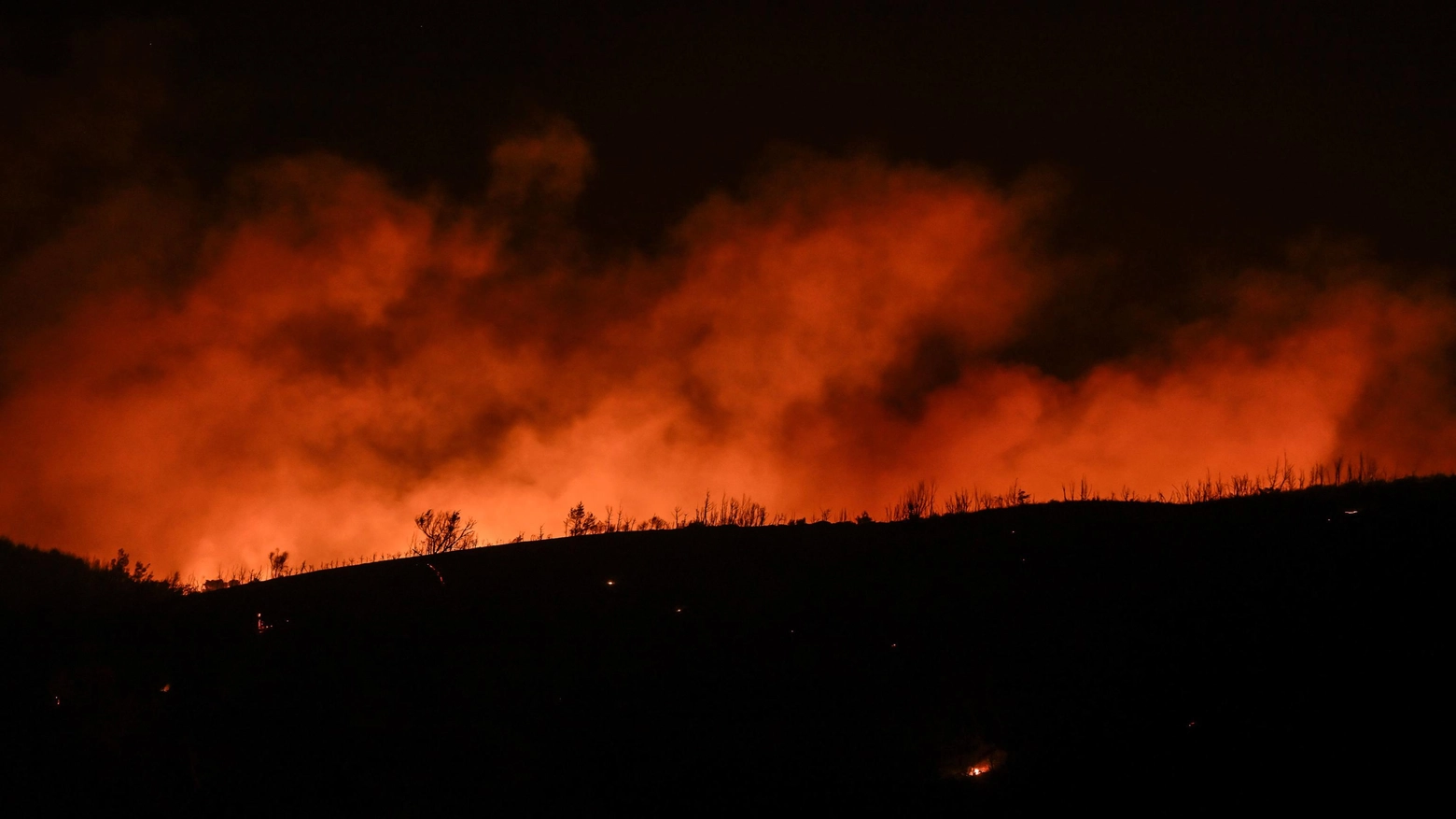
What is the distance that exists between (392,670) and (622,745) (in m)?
2.30

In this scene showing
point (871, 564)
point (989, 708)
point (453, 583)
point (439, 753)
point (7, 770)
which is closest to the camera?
point (989, 708)

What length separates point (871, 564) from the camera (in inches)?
286

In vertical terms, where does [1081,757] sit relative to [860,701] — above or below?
below

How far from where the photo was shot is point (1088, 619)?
5.86 m

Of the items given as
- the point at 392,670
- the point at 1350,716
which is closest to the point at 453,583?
the point at 392,670

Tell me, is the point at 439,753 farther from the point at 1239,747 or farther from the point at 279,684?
the point at 1239,747

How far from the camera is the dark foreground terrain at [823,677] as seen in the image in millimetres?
4660

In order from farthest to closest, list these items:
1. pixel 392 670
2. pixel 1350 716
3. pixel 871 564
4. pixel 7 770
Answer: pixel 871 564 → pixel 392 670 → pixel 7 770 → pixel 1350 716

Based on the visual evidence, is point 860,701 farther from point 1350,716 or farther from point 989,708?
point 1350,716

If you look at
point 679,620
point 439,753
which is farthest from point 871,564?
point 439,753

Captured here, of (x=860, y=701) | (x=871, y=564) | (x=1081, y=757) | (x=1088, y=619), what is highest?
(x=871, y=564)

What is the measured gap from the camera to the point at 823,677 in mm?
5750

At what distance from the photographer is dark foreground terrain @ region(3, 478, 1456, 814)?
15.3 feet

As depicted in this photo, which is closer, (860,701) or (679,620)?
(860,701)
